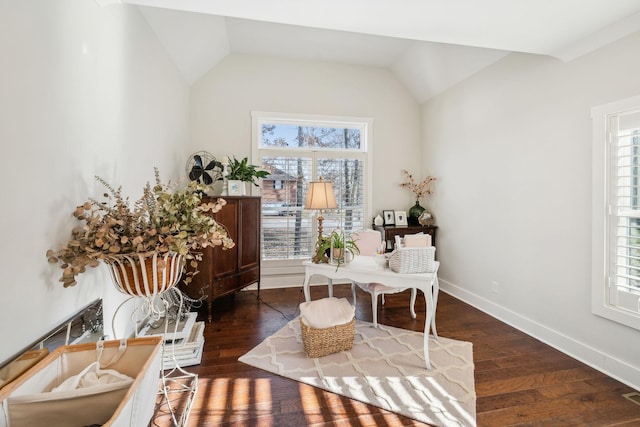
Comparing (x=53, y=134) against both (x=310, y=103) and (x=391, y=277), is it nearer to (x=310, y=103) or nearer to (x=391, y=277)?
(x=391, y=277)

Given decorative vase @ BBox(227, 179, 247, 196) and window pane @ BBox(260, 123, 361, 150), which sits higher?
window pane @ BBox(260, 123, 361, 150)

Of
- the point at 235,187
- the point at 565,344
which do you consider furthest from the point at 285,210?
the point at 565,344

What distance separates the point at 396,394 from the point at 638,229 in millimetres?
1986

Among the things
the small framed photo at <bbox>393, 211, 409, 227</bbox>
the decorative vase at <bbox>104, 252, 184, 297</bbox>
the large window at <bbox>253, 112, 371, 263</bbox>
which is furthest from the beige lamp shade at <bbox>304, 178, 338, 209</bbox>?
the small framed photo at <bbox>393, 211, 409, 227</bbox>

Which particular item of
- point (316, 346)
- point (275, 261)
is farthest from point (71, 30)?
point (275, 261)

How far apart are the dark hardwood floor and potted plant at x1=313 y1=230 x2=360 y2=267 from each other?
931mm

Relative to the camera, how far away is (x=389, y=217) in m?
4.52

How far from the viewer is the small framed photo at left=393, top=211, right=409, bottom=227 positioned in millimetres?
4517

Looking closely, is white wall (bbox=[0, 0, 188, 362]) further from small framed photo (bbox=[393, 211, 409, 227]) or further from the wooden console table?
small framed photo (bbox=[393, 211, 409, 227])

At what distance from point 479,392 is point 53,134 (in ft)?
8.98

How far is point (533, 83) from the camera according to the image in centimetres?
292

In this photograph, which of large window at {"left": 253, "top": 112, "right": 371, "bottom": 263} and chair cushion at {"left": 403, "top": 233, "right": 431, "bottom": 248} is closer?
chair cushion at {"left": 403, "top": 233, "right": 431, "bottom": 248}

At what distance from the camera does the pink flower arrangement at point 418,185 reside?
4559 mm

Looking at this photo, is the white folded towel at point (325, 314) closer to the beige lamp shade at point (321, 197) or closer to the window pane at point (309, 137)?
the beige lamp shade at point (321, 197)
